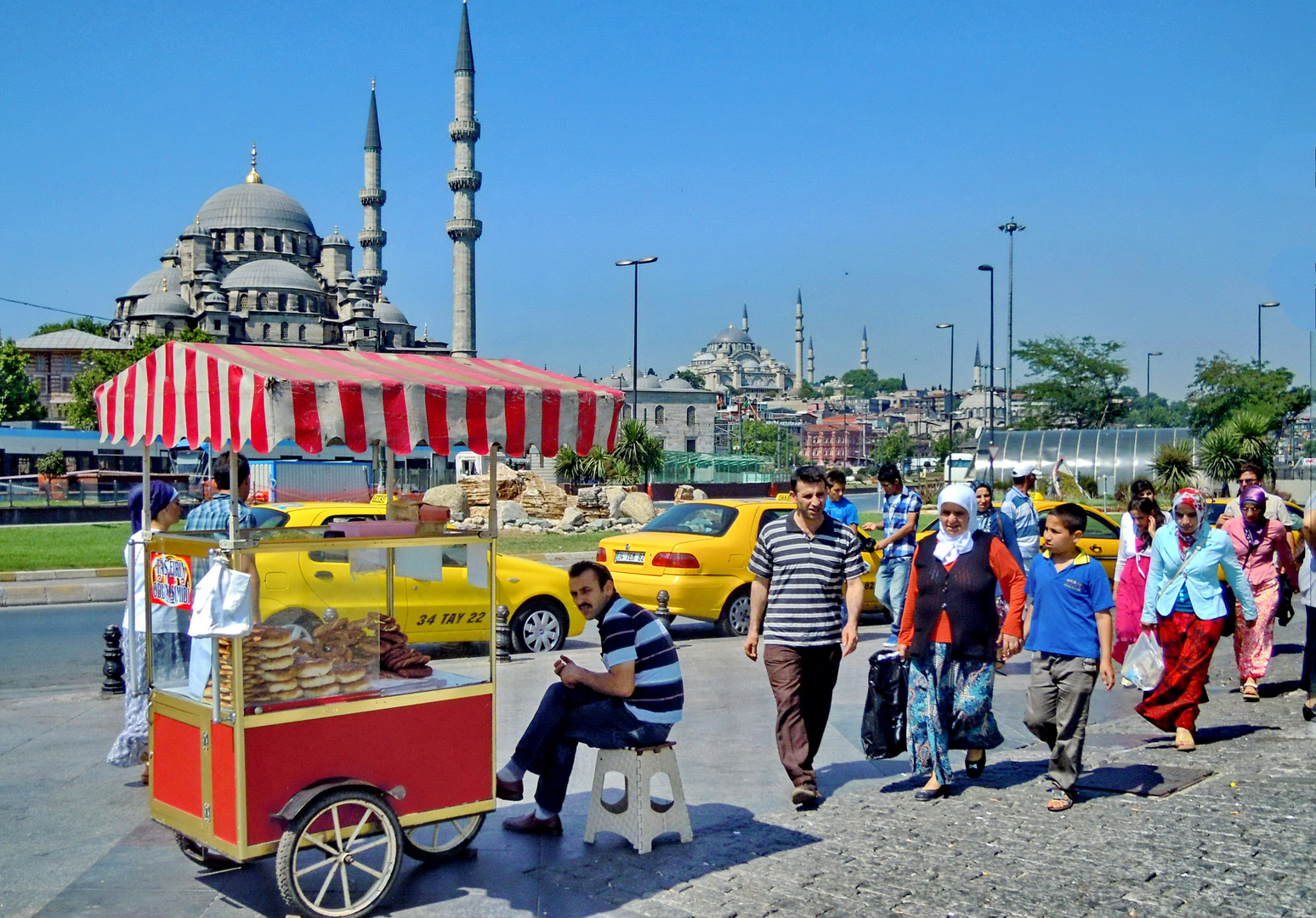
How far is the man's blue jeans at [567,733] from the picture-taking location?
530 cm

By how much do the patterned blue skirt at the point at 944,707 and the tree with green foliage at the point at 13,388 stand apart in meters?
76.9

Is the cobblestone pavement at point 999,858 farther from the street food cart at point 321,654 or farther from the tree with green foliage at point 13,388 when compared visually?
the tree with green foliage at point 13,388

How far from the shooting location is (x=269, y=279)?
9725 centimetres

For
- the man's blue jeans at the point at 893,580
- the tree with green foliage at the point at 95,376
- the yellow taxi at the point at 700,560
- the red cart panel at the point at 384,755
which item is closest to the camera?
the red cart panel at the point at 384,755

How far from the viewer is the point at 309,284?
98562mm

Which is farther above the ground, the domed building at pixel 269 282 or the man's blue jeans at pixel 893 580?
the domed building at pixel 269 282

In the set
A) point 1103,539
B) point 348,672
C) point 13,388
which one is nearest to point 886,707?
point 348,672

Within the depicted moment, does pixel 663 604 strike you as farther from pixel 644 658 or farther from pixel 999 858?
pixel 999 858

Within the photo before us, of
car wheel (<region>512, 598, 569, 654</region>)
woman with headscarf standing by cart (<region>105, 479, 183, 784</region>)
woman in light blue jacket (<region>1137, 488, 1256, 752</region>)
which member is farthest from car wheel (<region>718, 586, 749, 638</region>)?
woman with headscarf standing by cart (<region>105, 479, 183, 784</region>)

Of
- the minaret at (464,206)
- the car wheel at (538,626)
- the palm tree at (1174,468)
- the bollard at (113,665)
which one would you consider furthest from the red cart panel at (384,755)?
the minaret at (464,206)

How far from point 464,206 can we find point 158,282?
44.5 meters

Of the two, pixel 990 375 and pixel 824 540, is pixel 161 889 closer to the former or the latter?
pixel 824 540

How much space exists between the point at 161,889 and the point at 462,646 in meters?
6.13

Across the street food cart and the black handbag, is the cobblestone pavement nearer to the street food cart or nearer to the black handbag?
the black handbag
